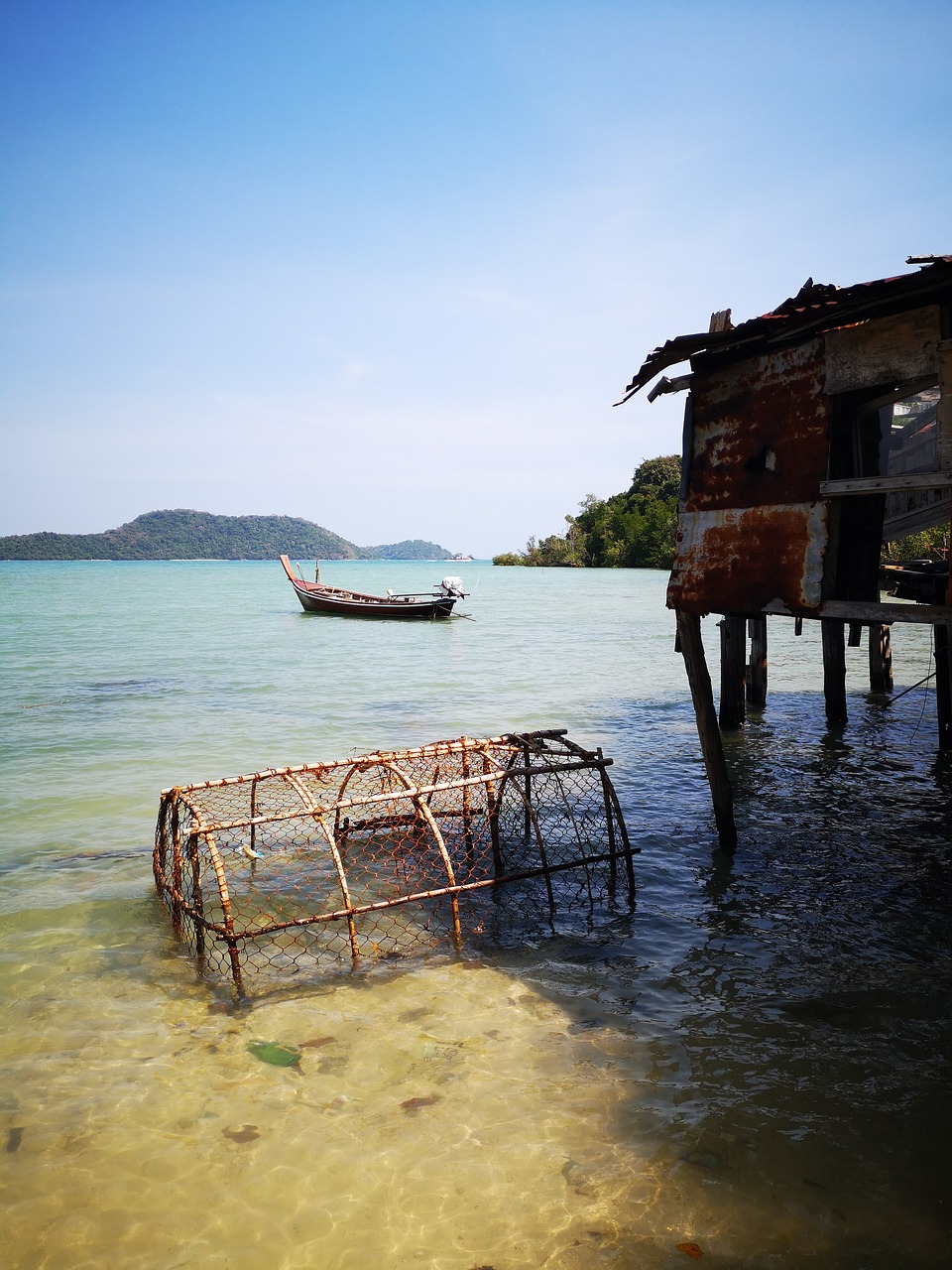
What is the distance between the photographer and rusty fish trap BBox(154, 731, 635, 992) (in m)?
6.18

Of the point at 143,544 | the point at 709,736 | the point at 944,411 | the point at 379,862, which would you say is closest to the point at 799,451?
the point at 944,411

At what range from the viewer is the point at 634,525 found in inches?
3250

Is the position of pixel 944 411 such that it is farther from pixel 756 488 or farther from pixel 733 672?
pixel 733 672

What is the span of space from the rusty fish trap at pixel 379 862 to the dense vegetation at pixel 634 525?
67.7 m

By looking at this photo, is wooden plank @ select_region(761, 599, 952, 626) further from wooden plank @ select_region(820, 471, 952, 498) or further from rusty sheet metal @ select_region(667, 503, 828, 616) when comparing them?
wooden plank @ select_region(820, 471, 952, 498)

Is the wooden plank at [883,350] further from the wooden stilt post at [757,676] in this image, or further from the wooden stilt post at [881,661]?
the wooden stilt post at [881,661]

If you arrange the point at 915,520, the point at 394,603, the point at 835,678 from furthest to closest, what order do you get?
the point at 394,603, the point at 835,678, the point at 915,520

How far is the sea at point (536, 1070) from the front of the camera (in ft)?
12.4

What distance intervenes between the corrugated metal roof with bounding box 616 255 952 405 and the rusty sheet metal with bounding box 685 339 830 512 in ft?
0.71

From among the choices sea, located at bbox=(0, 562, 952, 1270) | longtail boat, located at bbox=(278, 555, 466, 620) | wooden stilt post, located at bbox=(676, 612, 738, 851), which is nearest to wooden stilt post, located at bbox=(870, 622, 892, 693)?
sea, located at bbox=(0, 562, 952, 1270)

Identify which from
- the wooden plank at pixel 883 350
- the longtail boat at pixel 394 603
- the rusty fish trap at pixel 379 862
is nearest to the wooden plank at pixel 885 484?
the wooden plank at pixel 883 350

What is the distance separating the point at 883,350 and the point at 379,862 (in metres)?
6.34

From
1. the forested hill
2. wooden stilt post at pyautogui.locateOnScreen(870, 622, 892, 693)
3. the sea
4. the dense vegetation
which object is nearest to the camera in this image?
the sea

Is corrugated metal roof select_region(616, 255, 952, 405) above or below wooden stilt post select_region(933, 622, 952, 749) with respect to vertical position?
above
